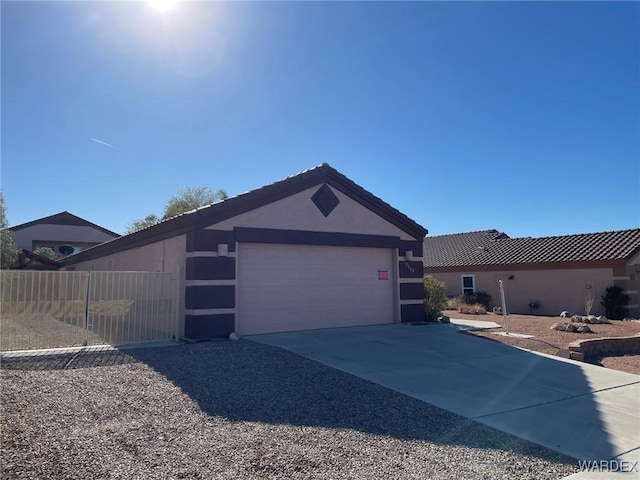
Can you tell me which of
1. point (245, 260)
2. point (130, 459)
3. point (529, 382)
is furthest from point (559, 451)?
point (245, 260)

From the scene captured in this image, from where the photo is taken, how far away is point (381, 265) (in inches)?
663

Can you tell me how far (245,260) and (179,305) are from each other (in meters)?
2.23

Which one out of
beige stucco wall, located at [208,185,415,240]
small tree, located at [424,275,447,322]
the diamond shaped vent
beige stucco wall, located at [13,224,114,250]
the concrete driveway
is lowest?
the concrete driveway

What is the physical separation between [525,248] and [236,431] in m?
27.2

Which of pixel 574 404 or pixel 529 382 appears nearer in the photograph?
pixel 574 404

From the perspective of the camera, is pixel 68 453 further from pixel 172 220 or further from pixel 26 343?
pixel 172 220

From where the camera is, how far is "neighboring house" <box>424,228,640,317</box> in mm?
23719

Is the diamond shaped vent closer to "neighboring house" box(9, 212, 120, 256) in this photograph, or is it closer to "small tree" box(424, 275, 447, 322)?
"small tree" box(424, 275, 447, 322)

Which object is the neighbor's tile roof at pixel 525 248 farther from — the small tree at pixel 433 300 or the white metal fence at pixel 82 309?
the white metal fence at pixel 82 309

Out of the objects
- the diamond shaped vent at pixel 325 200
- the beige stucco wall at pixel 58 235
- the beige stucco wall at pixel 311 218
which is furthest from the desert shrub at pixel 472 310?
the beige stucco wall at pixel 58 235

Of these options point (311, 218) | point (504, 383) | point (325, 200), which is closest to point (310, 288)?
point (311, 218)

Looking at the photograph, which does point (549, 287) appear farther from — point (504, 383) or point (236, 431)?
point (236, 431)

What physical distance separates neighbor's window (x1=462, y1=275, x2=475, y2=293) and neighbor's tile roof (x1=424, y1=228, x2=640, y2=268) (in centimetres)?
89

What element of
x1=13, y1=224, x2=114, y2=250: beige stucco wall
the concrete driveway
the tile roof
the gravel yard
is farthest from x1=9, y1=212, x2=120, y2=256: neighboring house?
the gravel yard
